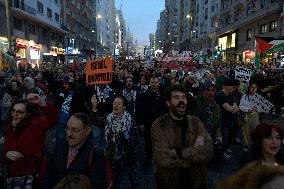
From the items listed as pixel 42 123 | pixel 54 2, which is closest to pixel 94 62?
pixel 42 123

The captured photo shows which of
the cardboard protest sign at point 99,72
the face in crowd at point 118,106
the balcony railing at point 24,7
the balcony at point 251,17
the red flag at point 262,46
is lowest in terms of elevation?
the face in crowd at point 118,106

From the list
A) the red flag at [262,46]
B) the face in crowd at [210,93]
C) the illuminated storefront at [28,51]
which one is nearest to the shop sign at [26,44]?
the illuminated storefront at [28,51]

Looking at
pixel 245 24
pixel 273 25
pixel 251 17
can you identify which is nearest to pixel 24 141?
pixel 273 25

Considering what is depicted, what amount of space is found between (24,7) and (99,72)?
33637mm

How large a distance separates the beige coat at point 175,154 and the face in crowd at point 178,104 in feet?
0.27

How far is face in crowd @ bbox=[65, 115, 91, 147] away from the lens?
3559 mm

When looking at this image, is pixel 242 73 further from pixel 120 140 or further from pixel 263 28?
pixel 263 28

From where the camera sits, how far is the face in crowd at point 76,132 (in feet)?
11.7

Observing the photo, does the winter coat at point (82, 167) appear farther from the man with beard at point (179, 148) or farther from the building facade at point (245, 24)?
the building facade at point (245, 24)

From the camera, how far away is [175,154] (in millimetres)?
3828

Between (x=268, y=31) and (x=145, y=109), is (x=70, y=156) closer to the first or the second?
(x=145, y=109)

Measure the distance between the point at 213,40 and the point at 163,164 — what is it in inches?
2689

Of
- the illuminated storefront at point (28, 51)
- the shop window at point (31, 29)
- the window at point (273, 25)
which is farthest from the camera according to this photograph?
the shop window at point (31, 29)

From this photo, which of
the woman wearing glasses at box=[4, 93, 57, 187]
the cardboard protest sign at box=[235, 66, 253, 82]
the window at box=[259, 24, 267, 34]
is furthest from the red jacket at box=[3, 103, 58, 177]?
the window at box=[259, 24, 267, 34]
